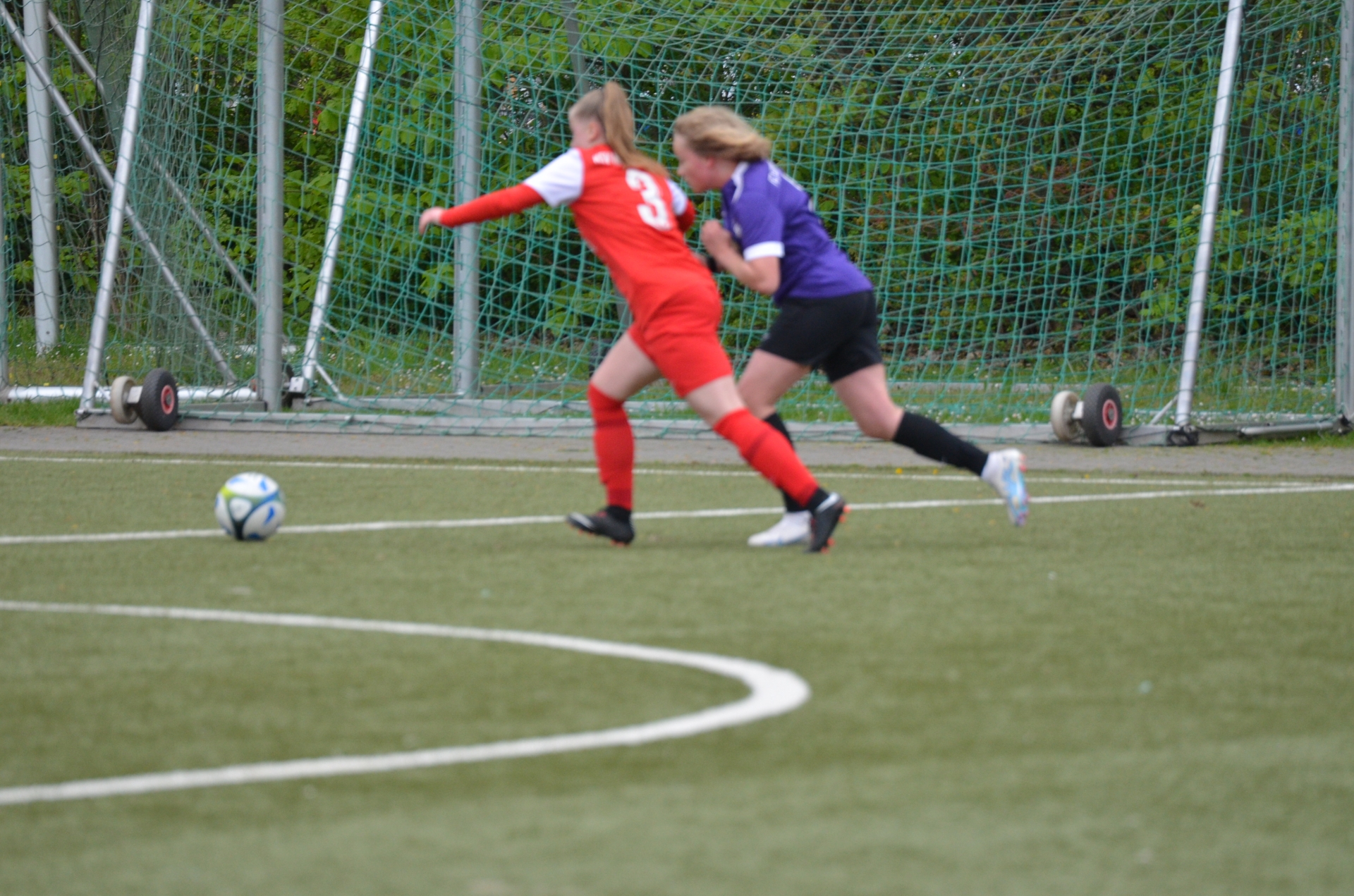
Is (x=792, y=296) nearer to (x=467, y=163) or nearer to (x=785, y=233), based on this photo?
(x=785, y=233)

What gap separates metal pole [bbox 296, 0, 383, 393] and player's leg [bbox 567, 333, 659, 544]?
7.29 meters

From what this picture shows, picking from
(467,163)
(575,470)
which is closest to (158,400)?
(467,163)

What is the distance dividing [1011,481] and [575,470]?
3.48m

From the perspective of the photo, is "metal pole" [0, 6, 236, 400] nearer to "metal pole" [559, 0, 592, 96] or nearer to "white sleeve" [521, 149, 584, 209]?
"metal pole" [559, 0, 592, 96]

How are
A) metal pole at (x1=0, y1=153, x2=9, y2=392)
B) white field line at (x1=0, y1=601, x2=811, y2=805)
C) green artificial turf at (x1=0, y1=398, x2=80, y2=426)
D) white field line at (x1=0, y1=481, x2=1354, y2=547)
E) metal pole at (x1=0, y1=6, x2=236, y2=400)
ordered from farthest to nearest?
metal pole at (x1=0, y1=153, x2=9, y2=392), green artificial turf at (x1=0, y1=398, x2=80, y2=426), metal pole at (x1=0, y1=6, x2=236, y2=400), white field line at (x1=0, y1=481, x2=1354, y2=547), white field line at (x1=0, y1=601, x2=811, y2=805)

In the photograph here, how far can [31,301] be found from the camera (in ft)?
55.2

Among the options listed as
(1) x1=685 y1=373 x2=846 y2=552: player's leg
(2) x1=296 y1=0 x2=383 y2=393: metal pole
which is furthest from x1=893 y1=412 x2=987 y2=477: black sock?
(2) x1=296 y1=0 x2=383 y2=393: metal pole

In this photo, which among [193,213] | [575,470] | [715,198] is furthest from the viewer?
[715,198]

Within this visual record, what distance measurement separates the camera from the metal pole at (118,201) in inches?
509

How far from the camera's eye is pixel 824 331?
652 cm

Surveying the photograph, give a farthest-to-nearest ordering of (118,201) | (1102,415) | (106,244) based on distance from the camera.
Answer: (106,244), (118,201), (1102,415)

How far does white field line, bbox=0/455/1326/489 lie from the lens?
8.92 m

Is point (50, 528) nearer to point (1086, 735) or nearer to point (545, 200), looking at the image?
point (545, 200)

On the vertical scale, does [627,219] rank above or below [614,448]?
above
